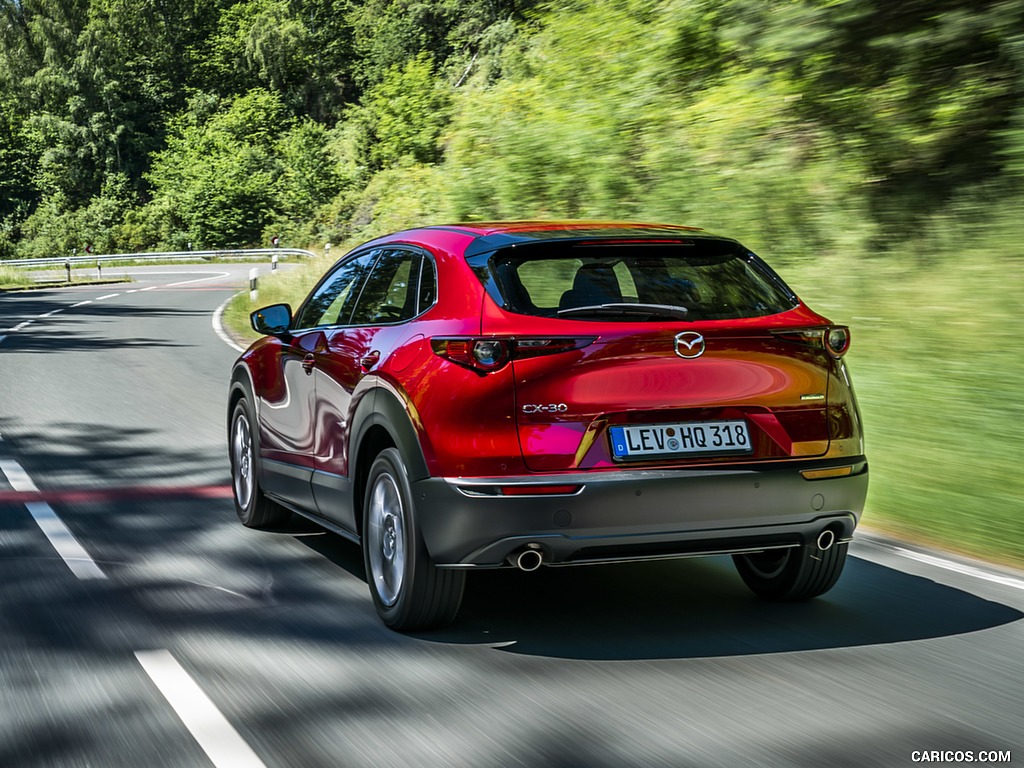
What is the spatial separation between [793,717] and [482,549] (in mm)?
1255

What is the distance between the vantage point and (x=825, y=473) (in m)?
5.12

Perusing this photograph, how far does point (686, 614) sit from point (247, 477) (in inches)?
118

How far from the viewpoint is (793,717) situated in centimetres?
420

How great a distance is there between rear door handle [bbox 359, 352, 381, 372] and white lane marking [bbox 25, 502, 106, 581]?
1.69 metres

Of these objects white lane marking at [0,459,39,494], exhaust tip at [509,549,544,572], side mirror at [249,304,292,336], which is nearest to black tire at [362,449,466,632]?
exhaust tip at [509,549,544,572]

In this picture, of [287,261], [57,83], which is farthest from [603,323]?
[57,83]

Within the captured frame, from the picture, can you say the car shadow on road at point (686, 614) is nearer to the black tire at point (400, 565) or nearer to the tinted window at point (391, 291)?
the black tire at point (400, 565)

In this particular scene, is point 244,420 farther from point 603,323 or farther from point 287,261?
point 287,261

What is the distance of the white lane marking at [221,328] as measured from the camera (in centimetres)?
2034

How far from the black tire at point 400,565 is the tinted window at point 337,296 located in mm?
1049

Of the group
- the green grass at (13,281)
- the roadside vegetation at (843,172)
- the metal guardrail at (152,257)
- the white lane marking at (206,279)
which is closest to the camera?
the roadside vegetation at (843,172)

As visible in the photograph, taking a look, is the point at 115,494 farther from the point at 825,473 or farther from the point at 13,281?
the point at 13,281

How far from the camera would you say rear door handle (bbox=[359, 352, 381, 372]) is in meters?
5.51

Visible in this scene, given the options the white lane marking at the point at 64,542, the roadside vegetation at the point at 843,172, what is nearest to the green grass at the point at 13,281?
the roadside vegetation at the point at 843,172
